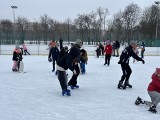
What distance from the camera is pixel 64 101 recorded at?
7102 mm

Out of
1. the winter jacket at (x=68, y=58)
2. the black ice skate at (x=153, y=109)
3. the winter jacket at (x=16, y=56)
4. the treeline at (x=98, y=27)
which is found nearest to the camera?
the black ice skate at (x=153, y=109)

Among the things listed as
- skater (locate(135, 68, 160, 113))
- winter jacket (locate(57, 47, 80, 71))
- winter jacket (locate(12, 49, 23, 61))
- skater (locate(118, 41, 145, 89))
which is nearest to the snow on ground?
skater (locate(135, 68, 160, 113))

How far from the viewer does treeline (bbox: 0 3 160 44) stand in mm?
46969

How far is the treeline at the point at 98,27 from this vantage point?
4697 centimetres

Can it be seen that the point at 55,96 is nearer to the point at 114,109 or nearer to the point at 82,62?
the point at 114,109

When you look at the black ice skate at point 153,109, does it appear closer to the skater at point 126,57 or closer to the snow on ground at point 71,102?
the snow on ground at point 71,102

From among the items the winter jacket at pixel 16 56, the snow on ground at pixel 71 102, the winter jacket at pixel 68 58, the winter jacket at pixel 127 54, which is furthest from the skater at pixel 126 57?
the winter jacket at pixel 16 56

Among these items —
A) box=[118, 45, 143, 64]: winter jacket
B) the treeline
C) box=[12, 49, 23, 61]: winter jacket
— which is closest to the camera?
box=[118, 45, 143, 64]: winter jacket

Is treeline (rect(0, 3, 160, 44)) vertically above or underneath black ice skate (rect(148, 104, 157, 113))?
above

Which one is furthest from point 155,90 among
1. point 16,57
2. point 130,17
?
point 130,17

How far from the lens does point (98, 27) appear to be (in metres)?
51.0

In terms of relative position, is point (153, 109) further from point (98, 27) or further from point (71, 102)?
point (98, 27)

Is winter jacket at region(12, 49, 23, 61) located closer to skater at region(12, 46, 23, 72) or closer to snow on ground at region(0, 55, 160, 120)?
skater at region(12, 46, 23, 72)

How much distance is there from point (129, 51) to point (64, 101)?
2611 millimetres
